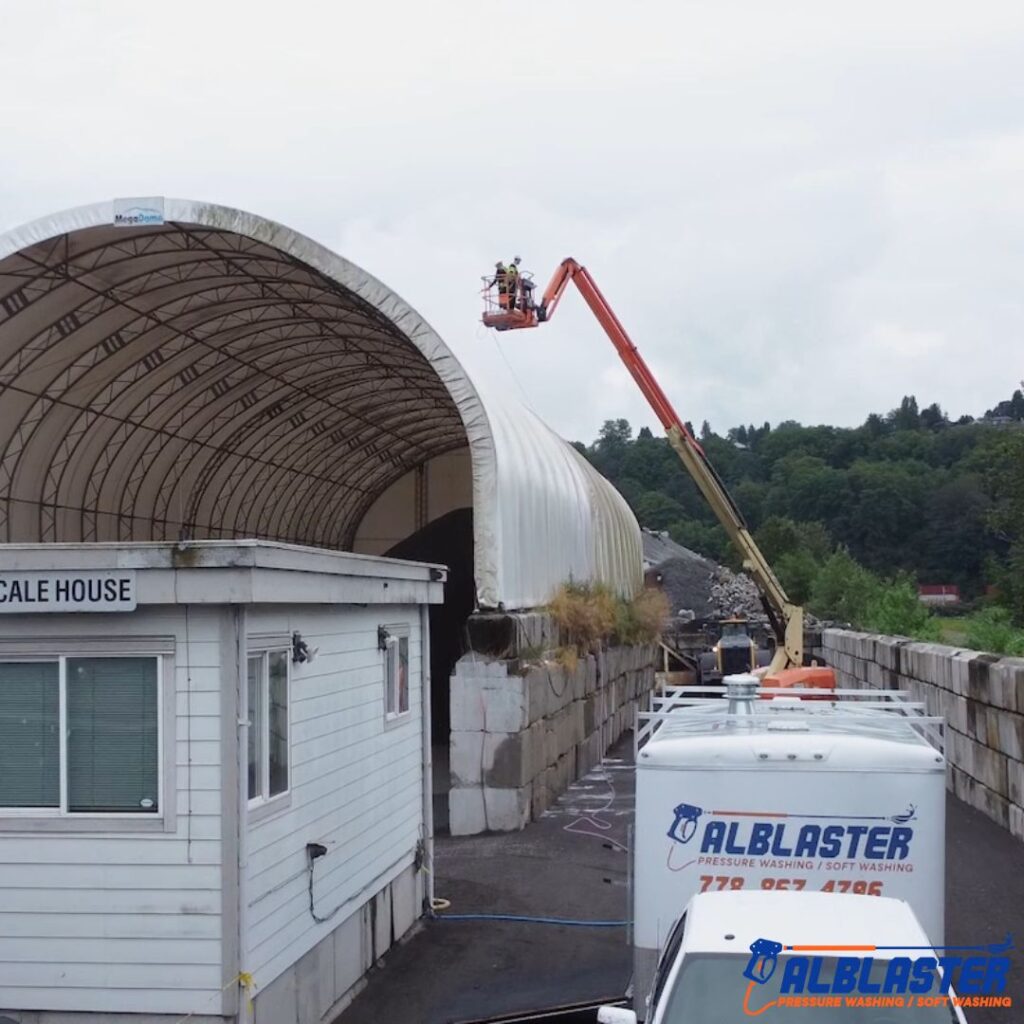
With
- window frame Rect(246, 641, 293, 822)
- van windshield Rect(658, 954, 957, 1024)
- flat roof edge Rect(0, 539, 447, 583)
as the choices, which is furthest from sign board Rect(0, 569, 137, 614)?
van windshield Rect(658, 954, 957, 1024)

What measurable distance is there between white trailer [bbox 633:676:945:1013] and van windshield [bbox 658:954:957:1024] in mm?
2150

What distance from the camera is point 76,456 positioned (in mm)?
29109

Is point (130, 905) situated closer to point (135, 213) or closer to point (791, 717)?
point (791, 717)

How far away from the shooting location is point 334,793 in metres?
11.6

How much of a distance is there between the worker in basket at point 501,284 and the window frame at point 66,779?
25.1 metres

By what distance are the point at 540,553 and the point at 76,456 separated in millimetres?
10633

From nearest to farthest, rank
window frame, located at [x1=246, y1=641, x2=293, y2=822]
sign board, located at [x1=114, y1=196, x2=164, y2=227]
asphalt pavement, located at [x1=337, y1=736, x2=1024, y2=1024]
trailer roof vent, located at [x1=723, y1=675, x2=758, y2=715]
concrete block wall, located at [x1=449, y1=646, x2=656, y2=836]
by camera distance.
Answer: window frame, located at [x1=246, y1=641, x2=293, y2=822] < trailer roof vent, located at [x1=723, y1=675, x2=758, y2=715] < asphalt pavement, located at [x1=337, y1=736, x2=1024, y2=1024] < sign board, located at [x1=114, y1=196, x2=164, y2=227] < concrete block wall, located at [x1=449, y1=646, x2=656, y2=836]

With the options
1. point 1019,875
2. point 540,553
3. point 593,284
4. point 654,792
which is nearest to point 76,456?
point 540,553

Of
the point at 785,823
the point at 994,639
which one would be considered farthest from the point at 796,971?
the point at 994,639

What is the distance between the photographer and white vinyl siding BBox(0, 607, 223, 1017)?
30.2ft

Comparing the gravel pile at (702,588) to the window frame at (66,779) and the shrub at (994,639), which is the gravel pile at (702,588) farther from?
the window frame at (66,779)

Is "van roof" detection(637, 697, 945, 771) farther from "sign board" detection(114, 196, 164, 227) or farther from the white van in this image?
"sign board" detection(114, 196, 164, 227)

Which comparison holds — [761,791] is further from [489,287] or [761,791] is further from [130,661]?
[489,287]

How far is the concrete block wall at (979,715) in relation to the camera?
1833 cm
